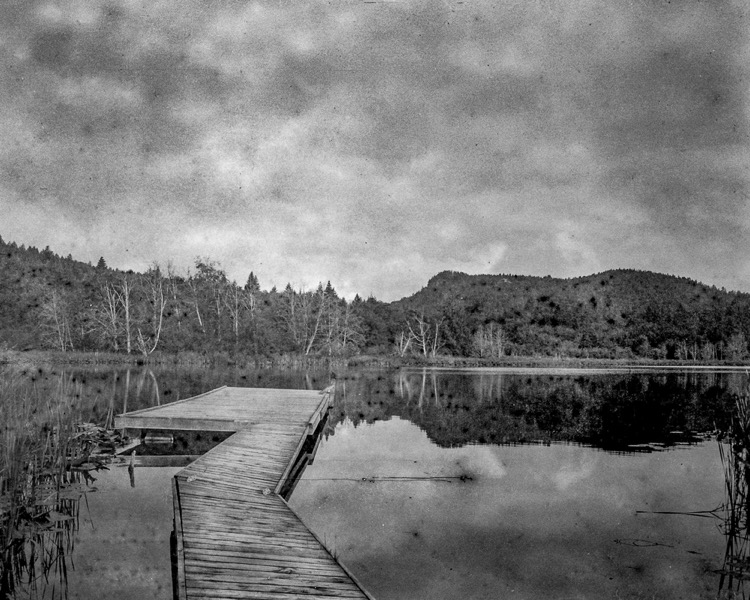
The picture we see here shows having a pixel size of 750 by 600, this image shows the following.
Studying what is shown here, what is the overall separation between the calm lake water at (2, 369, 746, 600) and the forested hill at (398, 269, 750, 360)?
5841 centimetres

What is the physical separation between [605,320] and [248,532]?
289ft

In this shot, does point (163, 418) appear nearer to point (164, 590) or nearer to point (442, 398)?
point (164, 590)

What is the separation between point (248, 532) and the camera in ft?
16.2

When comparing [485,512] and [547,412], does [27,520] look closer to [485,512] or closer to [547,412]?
[485,512]

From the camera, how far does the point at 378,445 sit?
12180 millimetres

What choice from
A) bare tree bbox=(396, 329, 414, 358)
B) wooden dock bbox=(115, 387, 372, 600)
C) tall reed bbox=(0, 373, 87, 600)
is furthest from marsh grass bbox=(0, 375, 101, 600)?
bare tree bbox=(396, 329, 414, 358)

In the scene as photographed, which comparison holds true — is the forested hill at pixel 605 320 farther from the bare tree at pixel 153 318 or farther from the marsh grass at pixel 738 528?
the marsh grass at pixel 738 528

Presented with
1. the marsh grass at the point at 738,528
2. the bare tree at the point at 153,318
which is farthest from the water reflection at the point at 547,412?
the bare tree at the point at 153,318

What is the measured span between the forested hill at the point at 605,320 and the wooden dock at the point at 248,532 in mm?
63910

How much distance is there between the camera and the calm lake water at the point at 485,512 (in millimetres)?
5438

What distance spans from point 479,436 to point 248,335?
35.9 metres

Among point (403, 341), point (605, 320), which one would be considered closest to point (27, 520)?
point (403, 341)

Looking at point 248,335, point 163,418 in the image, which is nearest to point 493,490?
point 163,418

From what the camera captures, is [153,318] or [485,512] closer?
[485,512]
